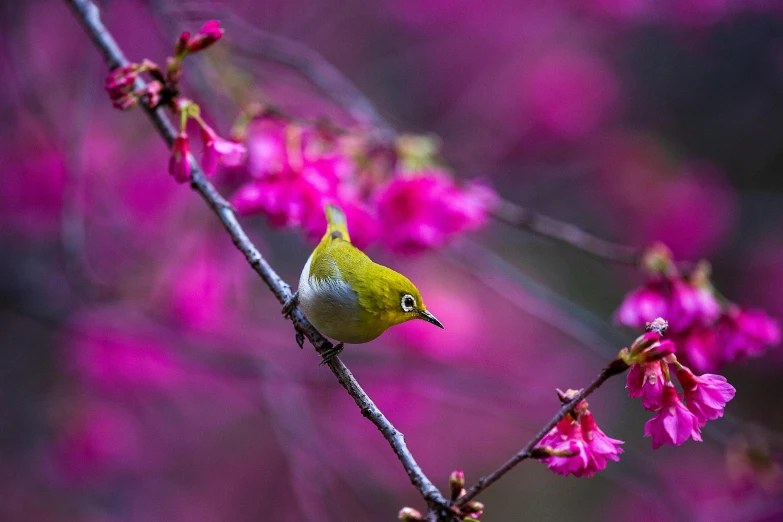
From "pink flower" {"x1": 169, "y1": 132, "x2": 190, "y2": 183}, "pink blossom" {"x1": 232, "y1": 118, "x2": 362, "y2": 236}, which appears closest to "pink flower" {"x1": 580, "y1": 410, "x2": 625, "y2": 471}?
"pink blossom" {"x1": 232, "y1": 118, "x2": 362, "y2": 236}

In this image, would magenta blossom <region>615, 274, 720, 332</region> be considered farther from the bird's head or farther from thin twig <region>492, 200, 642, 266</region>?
the bird's head

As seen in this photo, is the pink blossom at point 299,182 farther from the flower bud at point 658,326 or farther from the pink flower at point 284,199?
the flower bud at point 658,326

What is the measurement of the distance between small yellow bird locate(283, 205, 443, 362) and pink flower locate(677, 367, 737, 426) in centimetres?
45

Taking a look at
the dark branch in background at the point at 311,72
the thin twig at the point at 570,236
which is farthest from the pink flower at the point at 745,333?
the dark branch in background at the point at 311,72

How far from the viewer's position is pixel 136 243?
3.48m

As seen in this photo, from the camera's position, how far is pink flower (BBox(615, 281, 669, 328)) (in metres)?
1.78

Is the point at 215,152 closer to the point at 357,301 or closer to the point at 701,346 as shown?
the point at 357,301

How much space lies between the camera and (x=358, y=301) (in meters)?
1.32

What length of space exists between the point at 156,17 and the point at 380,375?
239 centimetres

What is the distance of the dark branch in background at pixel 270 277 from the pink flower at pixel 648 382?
0.38m

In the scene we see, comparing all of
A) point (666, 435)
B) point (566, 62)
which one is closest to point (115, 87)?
point (666, 435)

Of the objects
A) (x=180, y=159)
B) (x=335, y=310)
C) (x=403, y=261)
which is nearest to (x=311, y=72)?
(x=180, y=159)

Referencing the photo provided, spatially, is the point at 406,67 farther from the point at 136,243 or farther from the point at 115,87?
the point at 115,87

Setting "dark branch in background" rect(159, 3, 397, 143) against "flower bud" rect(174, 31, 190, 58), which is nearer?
"flower bud" rect(174, 31, 190, 58)
